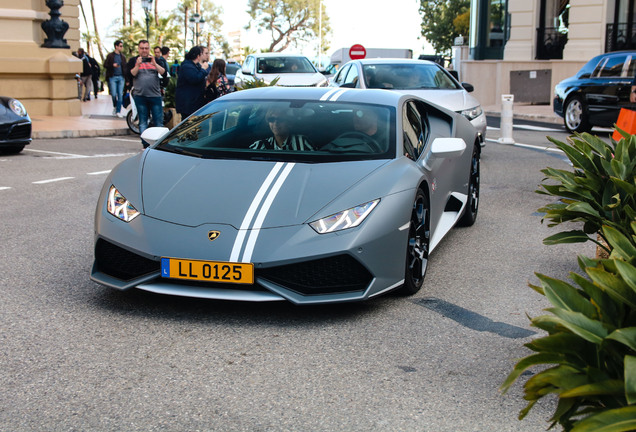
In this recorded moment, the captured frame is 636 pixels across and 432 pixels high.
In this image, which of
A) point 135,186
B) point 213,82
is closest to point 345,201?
point 135,186

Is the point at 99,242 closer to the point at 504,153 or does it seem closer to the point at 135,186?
the point at 135,186

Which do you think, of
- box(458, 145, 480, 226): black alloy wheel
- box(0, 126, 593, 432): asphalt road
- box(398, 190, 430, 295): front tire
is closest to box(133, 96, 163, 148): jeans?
box(458, 145, 480, 226): black alloy wheel

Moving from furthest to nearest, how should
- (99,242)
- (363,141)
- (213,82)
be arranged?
(213,82)
(363,141)
(99,242)

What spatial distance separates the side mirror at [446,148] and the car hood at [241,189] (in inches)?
27.9

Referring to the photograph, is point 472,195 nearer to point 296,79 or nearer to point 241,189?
point 241,189

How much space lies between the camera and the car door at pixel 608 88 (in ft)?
58.7

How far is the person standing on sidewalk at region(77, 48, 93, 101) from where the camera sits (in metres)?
28.9

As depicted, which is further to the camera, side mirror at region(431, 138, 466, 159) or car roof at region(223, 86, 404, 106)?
car roof at region(223, 86, 404, 106)

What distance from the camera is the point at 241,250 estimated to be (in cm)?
484

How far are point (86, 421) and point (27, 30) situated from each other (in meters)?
19.2

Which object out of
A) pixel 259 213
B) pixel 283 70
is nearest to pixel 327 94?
pixel 259 213

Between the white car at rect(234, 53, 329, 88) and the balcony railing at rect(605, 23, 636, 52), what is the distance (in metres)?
13.2

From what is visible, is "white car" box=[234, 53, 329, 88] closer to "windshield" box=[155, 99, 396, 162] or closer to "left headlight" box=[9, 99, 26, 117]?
"left headlight" box=[9, 99, 26, 117]

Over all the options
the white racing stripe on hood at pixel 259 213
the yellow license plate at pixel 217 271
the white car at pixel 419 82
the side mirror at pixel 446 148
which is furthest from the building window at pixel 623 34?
the yellow license plate at pixel 217 271
